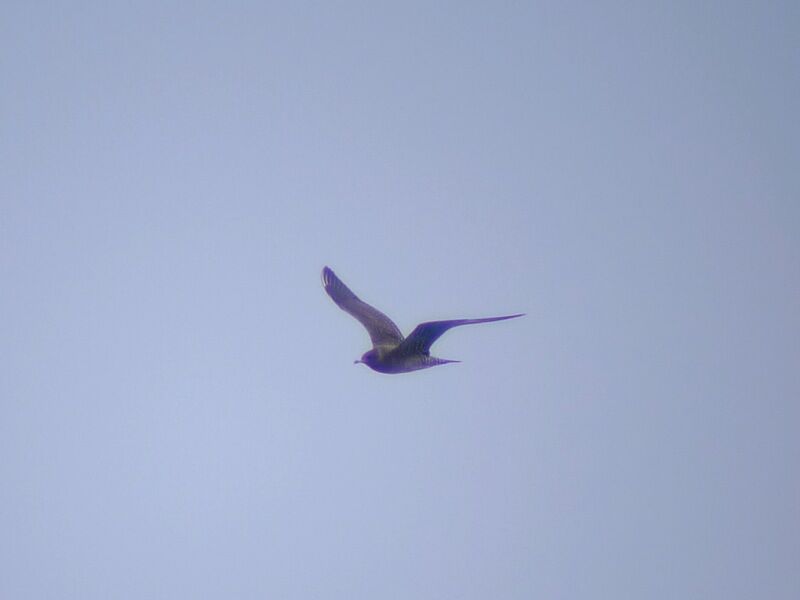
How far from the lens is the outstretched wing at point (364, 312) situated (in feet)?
31.8

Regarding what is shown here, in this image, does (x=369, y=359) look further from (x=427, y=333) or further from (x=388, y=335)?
(x=427, y=333)

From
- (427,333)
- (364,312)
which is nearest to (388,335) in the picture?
(364,312)

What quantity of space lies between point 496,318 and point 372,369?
2.52 m

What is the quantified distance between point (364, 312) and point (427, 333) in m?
2.23

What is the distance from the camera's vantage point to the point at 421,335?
802 centimetres

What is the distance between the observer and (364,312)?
32.9 feet

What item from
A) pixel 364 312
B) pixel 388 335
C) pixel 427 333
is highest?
pixel 364 312

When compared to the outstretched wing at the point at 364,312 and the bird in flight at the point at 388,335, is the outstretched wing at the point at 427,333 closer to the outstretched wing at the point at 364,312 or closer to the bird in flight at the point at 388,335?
the bird in flight at the point at 388,335

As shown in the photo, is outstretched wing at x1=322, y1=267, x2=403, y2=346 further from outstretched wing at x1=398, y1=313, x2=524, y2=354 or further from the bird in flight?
outstretched wing at x1=398, y1=313, x2=524, y2=354

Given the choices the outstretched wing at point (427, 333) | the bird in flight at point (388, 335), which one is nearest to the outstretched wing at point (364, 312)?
the bird in flight at point (388, 335)

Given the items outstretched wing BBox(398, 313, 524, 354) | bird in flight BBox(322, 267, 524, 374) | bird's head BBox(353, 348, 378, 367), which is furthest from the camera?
bird's head BBox(353, 348, 378, 367)

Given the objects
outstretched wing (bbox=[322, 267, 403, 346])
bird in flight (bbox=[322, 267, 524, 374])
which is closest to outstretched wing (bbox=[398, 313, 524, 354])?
bird in flight (bbox=[322, 267, 524, 374])

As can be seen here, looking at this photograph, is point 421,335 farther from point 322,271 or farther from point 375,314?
point 322,271

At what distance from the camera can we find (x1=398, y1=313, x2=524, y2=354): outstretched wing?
23.6 feet
